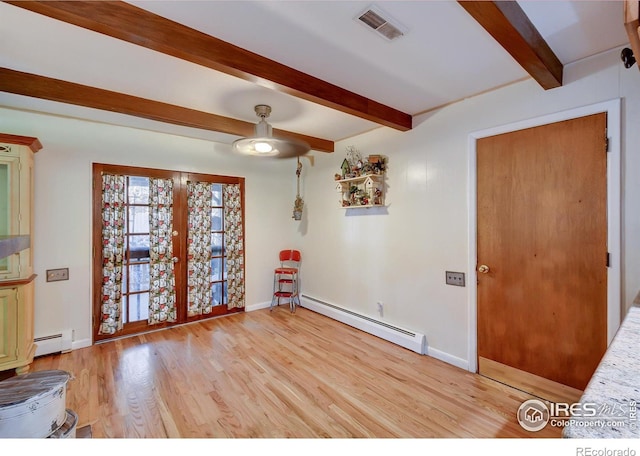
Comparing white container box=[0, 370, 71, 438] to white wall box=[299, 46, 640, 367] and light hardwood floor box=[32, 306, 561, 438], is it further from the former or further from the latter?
white wall box=[299, 46, 640, 367]

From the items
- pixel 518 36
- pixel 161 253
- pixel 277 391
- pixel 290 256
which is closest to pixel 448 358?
pixel 277 391

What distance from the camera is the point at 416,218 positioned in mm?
2969

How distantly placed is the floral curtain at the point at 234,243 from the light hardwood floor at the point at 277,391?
35.0 inches

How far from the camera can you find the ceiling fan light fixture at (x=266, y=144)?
244 cm

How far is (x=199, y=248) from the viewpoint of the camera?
3811 mm

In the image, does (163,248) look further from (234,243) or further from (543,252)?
(543,252)

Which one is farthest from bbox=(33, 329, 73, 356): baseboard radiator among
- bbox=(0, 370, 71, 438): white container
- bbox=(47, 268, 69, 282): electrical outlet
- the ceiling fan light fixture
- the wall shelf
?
the wall shelf

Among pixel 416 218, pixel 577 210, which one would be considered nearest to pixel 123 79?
pixel 416 218

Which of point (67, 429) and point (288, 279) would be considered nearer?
point (67, 429)

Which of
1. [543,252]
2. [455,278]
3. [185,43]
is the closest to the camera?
[185,43]

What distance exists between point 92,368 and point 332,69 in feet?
11.0

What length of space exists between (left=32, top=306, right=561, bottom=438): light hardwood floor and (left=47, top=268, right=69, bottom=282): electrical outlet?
2.55 feet

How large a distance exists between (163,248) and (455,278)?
132 inches

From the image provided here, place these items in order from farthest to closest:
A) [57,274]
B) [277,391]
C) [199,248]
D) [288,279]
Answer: [288,279]
[199,248]
[57,274]
[277,391]
